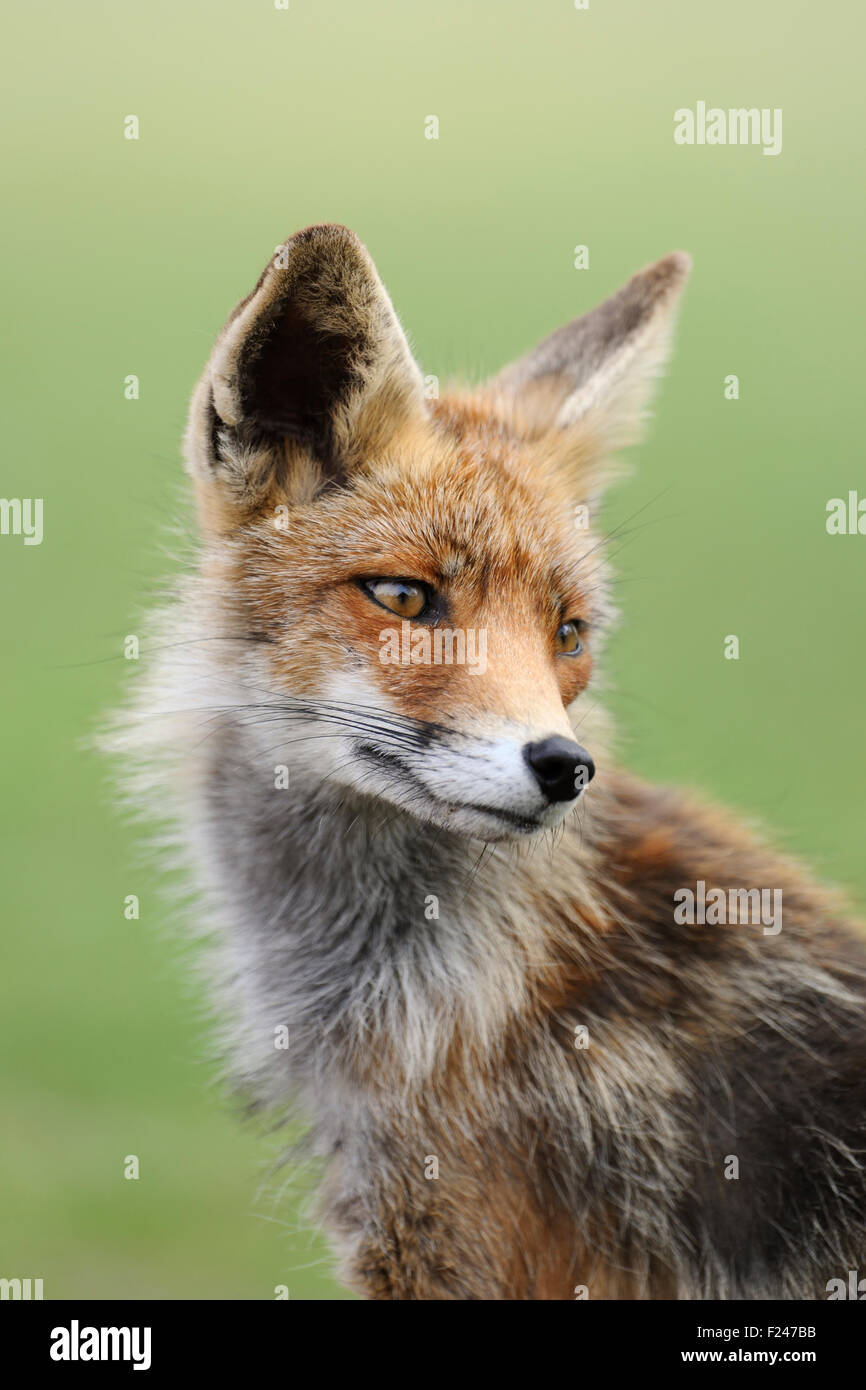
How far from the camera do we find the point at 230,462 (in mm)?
4410

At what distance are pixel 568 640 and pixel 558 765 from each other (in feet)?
2.91

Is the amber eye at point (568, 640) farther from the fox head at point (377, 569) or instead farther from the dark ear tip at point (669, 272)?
the dark ear tip at point (669, 272)

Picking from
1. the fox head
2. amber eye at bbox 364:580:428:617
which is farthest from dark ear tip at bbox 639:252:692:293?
amber eye at bbox 364:580:428:617

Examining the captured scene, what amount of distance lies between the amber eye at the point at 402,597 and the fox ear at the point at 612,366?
1.27 metres

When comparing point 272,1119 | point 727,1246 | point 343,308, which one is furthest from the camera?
point 272,1119

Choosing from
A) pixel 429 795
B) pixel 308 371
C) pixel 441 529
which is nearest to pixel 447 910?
pixel 429 795

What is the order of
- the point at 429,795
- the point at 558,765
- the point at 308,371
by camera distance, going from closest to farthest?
the point at 558,765 → the point at 429,795 → the point at 308,371

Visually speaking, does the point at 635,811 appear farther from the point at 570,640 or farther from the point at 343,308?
the point at 343,308

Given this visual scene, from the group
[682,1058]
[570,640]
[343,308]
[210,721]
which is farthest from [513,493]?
[682,1058]

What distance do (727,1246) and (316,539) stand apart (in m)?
2.61

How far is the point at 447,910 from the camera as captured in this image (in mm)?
4703

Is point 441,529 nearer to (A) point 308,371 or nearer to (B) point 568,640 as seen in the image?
(B) point 568,640

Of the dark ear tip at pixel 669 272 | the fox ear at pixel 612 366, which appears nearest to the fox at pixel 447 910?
the fox ear at pixel 612 366

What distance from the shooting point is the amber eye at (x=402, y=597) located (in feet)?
13.6
